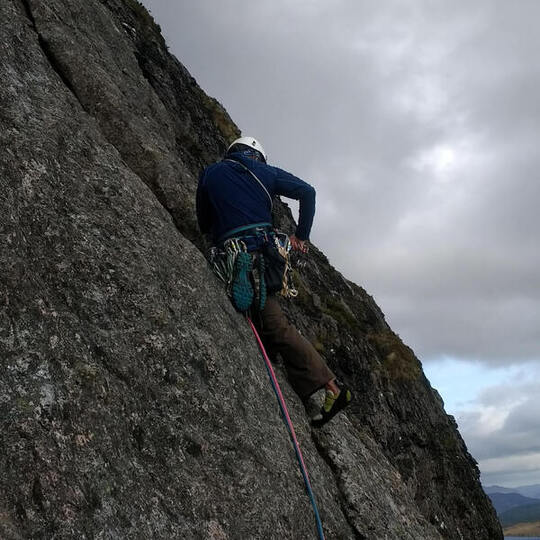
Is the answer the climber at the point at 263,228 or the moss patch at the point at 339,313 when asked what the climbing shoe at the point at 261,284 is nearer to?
the climber at the point at 263,228

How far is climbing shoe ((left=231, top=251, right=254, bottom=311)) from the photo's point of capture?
8.16 m

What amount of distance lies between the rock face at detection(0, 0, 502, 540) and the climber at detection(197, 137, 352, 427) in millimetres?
452

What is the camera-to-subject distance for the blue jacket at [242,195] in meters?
8.57

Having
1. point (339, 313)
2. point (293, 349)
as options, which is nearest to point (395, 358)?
point (339, 313)

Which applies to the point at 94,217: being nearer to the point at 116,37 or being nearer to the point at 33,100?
the point at 33,100

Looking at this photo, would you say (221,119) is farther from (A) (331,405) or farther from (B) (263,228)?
(A) (331,405)

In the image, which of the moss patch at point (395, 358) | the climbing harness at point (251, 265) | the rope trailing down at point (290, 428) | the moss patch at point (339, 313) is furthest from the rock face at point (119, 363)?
the moss patch at point (395, 358)

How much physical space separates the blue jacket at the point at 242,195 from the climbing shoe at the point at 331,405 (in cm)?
256

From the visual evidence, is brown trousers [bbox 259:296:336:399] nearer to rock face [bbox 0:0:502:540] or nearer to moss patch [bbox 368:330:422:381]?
rock face [bbox 0:0:502:540]

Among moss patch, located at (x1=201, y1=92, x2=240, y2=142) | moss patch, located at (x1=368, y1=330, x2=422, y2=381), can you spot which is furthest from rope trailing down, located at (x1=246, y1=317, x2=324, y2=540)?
moss patch, located at (x1=201, y1=92, x2=240, y2=142)

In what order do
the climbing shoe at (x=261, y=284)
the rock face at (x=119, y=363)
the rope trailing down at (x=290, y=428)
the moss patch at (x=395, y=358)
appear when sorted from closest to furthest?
1. the rock face at (x=119, y=363)
2. the rope trailing down at (x=290, y=428)
3. the climbing shoe at (x=261, y=284)
4. the moss patch at (x=395, y=358)

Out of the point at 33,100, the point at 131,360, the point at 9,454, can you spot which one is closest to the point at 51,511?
the point at 9,454

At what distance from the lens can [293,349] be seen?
27.9 ft

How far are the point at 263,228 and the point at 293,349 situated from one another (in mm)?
1851
